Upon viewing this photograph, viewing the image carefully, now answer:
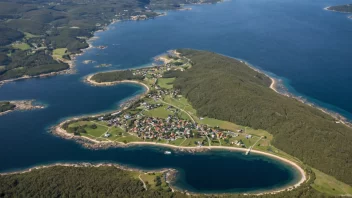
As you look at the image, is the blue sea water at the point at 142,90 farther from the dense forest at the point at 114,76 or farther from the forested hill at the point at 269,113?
the forested hill at the point at 269,113

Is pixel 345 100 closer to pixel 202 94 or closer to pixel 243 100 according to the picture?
pixel 243 100

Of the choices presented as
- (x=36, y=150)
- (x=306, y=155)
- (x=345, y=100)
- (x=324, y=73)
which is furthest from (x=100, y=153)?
(x=324, y=73)

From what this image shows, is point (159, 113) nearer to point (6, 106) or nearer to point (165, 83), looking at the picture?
point (165, 83)

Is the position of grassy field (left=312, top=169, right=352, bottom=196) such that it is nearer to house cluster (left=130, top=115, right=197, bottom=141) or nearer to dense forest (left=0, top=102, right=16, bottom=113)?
house cluster (left=130, top=115, right=197, bottom=141)

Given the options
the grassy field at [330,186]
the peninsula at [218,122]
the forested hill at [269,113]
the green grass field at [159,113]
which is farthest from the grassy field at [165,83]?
the grassy field at [330,186]

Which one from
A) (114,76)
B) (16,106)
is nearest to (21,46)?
(114,76)

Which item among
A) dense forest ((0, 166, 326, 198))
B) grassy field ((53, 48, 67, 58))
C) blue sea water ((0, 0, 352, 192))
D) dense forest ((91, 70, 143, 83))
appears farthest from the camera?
grassy field ((53, 48, 67, 58))

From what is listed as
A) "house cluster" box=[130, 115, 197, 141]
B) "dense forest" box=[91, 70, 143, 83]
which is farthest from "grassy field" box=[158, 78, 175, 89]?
"house cluster" box=[130, 115, 197, 141]
